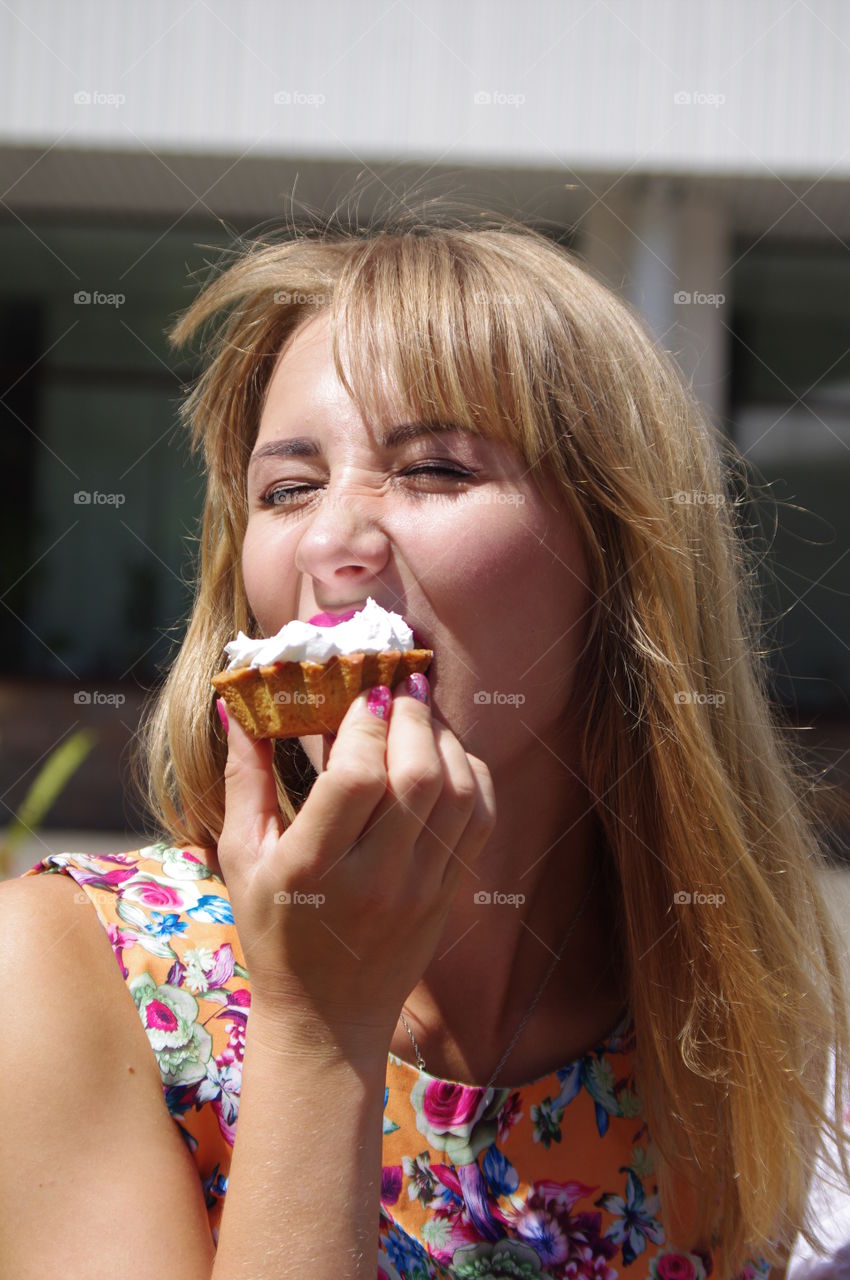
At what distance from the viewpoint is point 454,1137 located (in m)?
1.64

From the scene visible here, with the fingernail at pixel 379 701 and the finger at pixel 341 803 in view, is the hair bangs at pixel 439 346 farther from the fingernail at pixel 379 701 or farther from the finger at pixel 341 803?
the finger at pixel 341 803

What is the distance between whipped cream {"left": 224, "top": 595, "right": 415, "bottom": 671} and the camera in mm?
1504

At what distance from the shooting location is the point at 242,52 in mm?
5637

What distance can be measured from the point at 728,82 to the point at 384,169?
192 cm

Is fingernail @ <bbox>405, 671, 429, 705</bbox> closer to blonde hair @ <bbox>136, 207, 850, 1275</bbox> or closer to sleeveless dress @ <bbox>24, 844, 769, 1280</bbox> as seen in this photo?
blonde hair @ <bbox>136, 207, 850, 1275</bbox>

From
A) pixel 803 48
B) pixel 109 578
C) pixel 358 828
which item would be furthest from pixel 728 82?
pixel 109 578

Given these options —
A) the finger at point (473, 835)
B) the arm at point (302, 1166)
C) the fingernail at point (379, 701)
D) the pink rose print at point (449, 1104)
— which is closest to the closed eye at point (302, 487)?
the fingernail at point (379, 701)

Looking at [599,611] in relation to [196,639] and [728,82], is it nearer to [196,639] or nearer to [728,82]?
[196,639]

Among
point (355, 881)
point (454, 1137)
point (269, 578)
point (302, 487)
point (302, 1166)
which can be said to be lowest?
point (454, 1137)

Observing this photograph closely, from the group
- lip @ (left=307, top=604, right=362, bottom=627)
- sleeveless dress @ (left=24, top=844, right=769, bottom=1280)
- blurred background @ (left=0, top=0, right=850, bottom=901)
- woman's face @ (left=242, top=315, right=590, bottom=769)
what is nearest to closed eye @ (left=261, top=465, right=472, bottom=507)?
woman's face @ (left=242, top=315, right=590, bottom=769)

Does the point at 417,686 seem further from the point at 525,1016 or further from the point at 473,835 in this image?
the point at 525,1016

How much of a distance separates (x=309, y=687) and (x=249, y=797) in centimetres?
20

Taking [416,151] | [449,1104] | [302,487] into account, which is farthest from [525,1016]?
[416,151]

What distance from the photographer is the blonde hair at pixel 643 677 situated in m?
1.67
